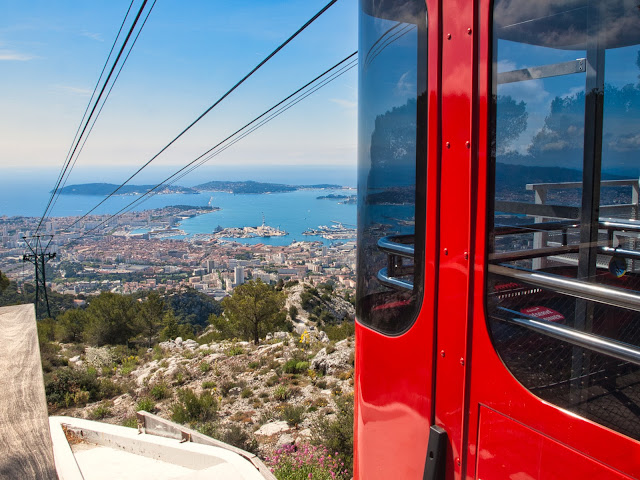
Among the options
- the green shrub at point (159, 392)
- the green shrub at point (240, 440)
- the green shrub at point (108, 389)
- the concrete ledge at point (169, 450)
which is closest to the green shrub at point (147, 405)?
the green shrub at point (159, 392)

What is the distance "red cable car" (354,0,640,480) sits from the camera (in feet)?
3.74

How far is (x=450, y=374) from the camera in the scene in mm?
1437

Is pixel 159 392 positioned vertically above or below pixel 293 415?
below

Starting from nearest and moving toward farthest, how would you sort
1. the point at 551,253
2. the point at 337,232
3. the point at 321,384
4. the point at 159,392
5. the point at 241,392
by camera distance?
the point at 551,253
the point at 321,384
the point at 241,392
the point at 159,392
the point at 337,232

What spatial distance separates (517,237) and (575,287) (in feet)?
0.91

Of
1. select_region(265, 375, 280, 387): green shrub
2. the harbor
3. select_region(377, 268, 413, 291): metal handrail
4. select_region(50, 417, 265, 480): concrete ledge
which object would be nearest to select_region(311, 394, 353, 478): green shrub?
the harbor

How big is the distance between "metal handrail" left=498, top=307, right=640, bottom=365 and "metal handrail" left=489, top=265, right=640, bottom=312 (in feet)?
0.30

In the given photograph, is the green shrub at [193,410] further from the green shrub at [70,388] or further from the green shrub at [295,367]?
the green shrub at [70,388]

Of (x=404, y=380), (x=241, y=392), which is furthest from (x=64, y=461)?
(x=241, y=392)

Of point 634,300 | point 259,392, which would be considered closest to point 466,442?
point 634,300

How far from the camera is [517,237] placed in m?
1.41

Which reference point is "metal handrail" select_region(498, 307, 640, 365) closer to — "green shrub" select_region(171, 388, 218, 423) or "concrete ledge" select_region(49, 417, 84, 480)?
"concrete ledge" select_region(49, 417, 84, 480)

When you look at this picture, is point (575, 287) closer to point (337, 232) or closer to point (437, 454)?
point (437, 454)

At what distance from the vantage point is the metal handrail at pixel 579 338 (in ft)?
3.48
